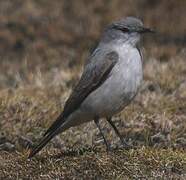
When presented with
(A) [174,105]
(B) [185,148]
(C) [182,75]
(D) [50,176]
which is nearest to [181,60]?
(C) [182,75]

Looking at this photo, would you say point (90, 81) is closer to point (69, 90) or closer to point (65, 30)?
point (69, 90)

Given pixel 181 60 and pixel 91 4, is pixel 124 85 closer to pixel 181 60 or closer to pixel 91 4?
pixel 181 60

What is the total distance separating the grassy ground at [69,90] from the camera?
737 cm

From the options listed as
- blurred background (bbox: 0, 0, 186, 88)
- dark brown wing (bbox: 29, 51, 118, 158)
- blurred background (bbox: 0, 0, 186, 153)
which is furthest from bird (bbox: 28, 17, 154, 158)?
blurred background (bbox: 0, 0, 186, 88)

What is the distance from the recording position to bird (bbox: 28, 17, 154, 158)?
25.9 feet

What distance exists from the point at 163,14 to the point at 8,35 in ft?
10.5

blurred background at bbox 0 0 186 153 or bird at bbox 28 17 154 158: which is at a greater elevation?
bird at bbox 28 17 154 158

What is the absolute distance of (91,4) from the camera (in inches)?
595

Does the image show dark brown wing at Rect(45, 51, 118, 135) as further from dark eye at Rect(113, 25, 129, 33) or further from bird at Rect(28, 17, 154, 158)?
dark eye at Rect(113, 25, 129, 33)

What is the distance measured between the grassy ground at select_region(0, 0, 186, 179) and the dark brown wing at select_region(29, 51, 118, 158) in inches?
13.3

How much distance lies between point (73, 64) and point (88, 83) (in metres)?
4.76

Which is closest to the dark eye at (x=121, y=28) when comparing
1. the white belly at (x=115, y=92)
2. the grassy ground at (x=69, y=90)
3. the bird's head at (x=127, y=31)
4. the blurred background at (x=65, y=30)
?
the bird's head at (x=127, y=31)

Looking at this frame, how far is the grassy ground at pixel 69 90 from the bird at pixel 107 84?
1.19ft

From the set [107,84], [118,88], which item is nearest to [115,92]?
[118,88]
